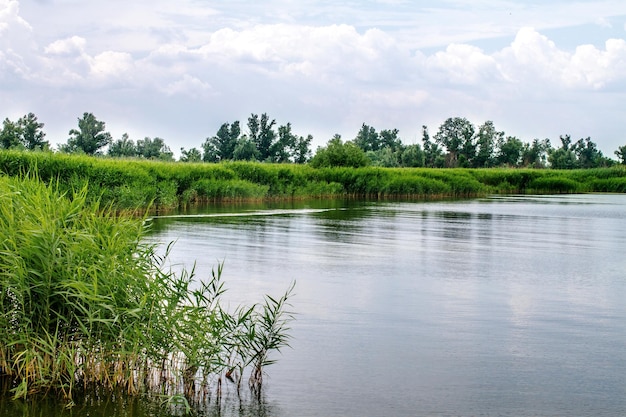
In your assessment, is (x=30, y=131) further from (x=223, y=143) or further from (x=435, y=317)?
(x=435, y=317)

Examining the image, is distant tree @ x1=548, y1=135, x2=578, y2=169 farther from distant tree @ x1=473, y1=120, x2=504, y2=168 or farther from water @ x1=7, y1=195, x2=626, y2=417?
water @ x1=7, y1=195, x2=626, y2=417

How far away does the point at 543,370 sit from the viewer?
27.8ft

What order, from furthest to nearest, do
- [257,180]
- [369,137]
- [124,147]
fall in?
[369,137]
[124,147]
[257,180]

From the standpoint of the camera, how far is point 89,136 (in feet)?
220

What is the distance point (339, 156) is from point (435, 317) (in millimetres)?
45879

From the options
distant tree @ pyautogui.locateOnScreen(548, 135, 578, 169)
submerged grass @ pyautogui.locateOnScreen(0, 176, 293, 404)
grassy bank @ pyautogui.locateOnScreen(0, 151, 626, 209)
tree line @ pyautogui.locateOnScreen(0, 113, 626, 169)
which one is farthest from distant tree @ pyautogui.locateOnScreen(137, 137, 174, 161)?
submerged grass @ pyautogui.locateOnScreen(0, 176, 293, 404)

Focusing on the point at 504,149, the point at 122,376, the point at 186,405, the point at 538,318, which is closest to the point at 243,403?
the point at 186,405

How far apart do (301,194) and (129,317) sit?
4043 centimetres

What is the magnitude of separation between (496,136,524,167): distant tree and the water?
71790 mm

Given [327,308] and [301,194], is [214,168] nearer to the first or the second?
[301,194]

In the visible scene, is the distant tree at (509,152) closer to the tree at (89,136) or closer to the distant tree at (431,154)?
the distant tree at (431,154)

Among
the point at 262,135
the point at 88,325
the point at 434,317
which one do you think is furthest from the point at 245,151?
the point at 88,325

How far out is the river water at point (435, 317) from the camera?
7547 mm

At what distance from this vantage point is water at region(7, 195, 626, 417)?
7539 millimetres
